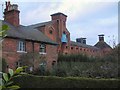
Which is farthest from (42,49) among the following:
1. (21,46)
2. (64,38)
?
(64,38)

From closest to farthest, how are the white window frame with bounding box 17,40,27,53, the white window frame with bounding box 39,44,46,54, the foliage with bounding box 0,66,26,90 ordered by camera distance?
1. the foliage with bounding box 0,66,26,90
2. the white window frame with bounding box 17,40,27,53
3. the white window frame with bounding box 39,44,46,54

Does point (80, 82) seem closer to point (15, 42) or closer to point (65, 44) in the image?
point (15, 42)

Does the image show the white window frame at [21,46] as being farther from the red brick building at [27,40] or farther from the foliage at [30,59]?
the foliage at [30,59]

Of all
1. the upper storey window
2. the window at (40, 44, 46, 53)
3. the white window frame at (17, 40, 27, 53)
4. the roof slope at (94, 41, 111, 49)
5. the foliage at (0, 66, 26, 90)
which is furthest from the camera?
the roof slope at (94, 41, 111, 49)

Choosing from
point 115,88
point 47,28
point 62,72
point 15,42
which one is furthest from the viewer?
point 47,28

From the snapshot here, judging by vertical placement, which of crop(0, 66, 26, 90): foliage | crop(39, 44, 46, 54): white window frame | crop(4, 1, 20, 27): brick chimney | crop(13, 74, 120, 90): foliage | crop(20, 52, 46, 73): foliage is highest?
crop(4, 1, 20, 27): brick chimney

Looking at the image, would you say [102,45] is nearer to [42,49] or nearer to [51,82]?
[42,49]

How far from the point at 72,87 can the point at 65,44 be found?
107 ft

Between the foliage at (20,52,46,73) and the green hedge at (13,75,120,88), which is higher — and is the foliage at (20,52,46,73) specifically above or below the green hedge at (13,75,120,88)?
above

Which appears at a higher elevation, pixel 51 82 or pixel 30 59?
pixel 30 59

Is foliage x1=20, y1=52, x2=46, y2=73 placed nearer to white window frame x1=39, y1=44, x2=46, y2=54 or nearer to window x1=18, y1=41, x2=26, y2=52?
window x1=18, y1=41, x2=26, y2=52

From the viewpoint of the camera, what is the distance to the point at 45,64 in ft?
122

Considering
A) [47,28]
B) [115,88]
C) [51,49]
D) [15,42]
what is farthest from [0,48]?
[47,28]

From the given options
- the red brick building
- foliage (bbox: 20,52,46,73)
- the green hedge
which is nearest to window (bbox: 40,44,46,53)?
the red brick building
